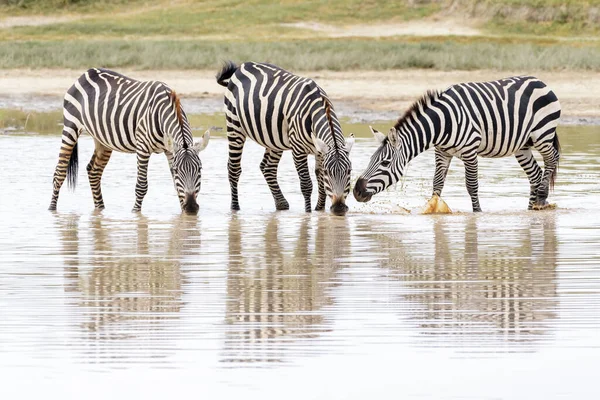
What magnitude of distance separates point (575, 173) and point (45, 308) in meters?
9.30

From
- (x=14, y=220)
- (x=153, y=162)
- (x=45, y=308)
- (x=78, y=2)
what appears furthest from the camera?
(x=78, y=2)

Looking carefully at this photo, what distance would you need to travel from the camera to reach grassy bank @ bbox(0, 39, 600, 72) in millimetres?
30489

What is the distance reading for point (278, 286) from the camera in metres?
7.31

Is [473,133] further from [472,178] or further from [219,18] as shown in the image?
[219,18]

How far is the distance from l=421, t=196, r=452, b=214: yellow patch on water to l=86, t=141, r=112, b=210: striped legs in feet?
10.8

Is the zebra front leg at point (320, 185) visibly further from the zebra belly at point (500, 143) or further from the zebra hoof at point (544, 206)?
the zebra hoof at point (544, 206)

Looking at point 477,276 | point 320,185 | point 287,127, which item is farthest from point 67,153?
point 477,276

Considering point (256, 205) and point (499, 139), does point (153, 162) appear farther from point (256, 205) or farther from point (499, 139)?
point (499, 139)

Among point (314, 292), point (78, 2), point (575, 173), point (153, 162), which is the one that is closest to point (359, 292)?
point (314, 292)

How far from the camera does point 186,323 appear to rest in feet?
20.1

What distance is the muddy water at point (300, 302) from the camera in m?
5.09

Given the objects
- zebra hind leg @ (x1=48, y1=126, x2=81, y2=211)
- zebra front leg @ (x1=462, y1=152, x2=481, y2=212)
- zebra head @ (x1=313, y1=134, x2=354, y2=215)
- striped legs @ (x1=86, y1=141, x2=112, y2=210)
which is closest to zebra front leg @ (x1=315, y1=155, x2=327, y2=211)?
zebra head @ (x1=313, y1=134, x2=354, y2=215)

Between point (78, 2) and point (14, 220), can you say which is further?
point (78, 2)

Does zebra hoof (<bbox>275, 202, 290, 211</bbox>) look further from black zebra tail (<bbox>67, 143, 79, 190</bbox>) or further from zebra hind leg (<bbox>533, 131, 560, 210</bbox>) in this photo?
zebra hind leg (<bbox>533, 131, 560, 210</bbox>)
